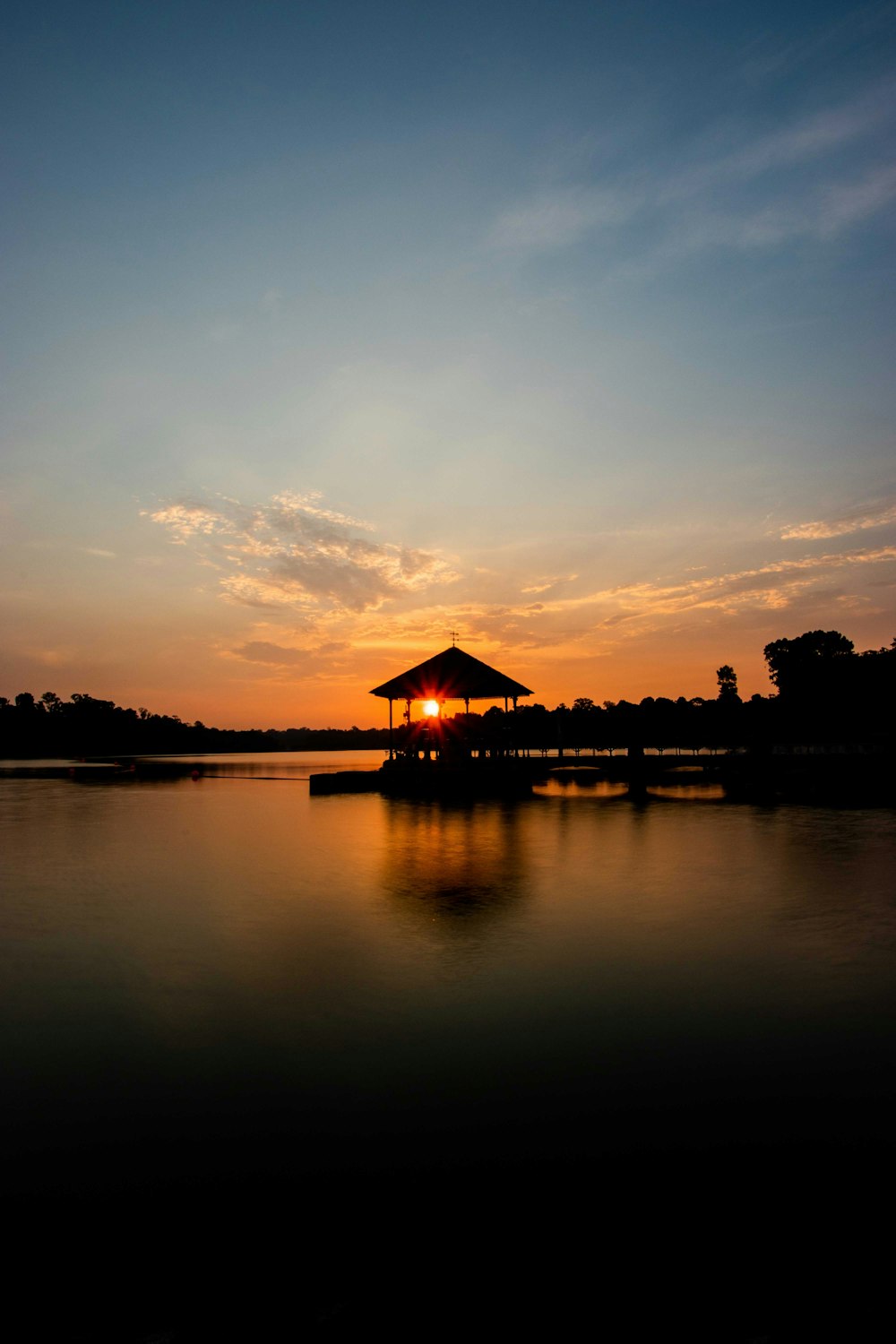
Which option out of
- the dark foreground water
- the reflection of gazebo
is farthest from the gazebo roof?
the dark foreground water

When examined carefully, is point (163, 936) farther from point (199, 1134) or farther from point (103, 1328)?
point (103, 1328)

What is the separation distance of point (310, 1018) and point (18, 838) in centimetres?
1771

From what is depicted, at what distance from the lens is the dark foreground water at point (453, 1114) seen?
3051mm

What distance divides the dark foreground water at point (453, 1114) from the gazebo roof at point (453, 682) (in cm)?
2054

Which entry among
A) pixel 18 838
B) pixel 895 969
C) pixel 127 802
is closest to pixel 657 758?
pixel 127 802

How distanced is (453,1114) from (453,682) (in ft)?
93.0

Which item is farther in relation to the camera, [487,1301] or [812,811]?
[812,811]

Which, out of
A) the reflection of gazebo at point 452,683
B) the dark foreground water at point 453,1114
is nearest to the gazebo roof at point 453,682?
the reflection of gazebo at point 452,683

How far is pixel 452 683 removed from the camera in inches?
1299

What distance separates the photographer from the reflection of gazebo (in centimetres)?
3266

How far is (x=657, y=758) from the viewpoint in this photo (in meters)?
39.9

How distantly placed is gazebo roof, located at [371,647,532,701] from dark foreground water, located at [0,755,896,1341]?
20.5 metres

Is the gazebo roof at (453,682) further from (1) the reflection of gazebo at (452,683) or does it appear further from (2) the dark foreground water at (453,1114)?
(2) the dark foreground water at (453,1114)

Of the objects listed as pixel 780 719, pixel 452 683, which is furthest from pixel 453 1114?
pixel 780 719
